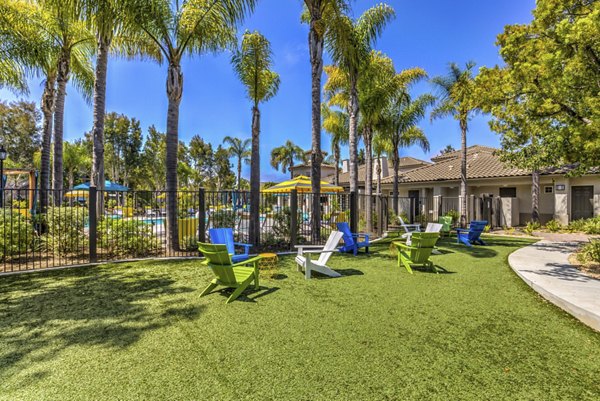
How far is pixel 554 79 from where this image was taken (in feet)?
21.1

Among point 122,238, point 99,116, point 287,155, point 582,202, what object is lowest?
point 122,238

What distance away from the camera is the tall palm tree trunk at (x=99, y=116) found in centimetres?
953

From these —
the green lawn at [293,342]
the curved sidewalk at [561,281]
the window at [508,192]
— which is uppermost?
the window at [508,192]

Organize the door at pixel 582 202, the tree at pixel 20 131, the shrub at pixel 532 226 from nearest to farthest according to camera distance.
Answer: the shrub at pixel 532 226
the door at pixel 582 202
the tree at pixel 20 131

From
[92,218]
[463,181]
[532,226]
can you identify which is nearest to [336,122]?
[463,181]

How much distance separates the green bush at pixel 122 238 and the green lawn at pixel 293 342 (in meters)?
2.53

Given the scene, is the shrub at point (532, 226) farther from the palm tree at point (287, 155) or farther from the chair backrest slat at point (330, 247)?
the palm tree at point (287, 155)

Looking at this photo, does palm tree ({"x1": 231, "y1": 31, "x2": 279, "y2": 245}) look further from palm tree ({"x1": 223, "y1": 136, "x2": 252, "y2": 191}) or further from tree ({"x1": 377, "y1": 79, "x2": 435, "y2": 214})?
palm tree ({"x1": 223, "y1": 136, "x2": 252, "y2": 191})

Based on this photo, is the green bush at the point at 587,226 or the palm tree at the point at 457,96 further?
the palm tree at the point at 457,96

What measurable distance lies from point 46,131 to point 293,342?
42.4 ft

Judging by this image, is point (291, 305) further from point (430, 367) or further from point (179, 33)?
point (179, 33)

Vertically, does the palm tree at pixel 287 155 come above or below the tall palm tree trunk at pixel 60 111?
above

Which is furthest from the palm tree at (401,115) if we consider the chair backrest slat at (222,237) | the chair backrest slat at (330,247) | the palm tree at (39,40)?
the palm tree at (39,40)

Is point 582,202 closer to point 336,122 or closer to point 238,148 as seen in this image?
point 336,122
